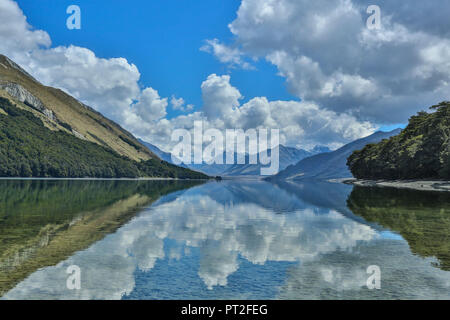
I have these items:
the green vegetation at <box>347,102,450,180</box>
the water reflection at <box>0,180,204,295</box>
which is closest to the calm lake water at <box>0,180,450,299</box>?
the water reflection at <box>0,180,204,295</box>

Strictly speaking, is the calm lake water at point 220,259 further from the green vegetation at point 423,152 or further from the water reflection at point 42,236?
the green vegetation at point 423,152

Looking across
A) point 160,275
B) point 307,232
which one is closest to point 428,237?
point 307,232

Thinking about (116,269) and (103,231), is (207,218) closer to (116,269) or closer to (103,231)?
(103,231)

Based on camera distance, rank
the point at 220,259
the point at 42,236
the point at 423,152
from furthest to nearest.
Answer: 1. the point at 423,152
2. the point at 42,236
3. the point at 220,259

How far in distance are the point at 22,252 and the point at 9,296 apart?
345 inches

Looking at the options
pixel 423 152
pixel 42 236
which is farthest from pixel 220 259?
pixel 423 152

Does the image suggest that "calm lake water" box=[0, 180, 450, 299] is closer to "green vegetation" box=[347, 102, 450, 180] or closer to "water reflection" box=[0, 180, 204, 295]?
"water reflection" box=[0, 180, 204, 295]

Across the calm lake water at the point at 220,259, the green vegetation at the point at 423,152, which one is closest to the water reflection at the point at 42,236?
the calm lake water at the point at 220,259

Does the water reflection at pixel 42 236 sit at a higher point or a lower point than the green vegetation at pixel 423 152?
lower

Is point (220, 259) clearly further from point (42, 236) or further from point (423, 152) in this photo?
point (423, 152)

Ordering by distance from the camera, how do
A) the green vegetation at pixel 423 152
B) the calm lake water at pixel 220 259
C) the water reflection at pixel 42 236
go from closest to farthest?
the calm lake water at pixel 220 259
the water reflection at pixel 42 236
the green vegetation at pixel 423 152

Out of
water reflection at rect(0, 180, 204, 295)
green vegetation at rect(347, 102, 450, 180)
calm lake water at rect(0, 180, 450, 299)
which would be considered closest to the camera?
calm lake water at rect(0, 180, 450, 299)

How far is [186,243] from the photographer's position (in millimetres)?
29688

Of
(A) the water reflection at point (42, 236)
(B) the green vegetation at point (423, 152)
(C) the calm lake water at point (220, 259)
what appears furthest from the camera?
(B) the green vegetation at point (423, 152)
